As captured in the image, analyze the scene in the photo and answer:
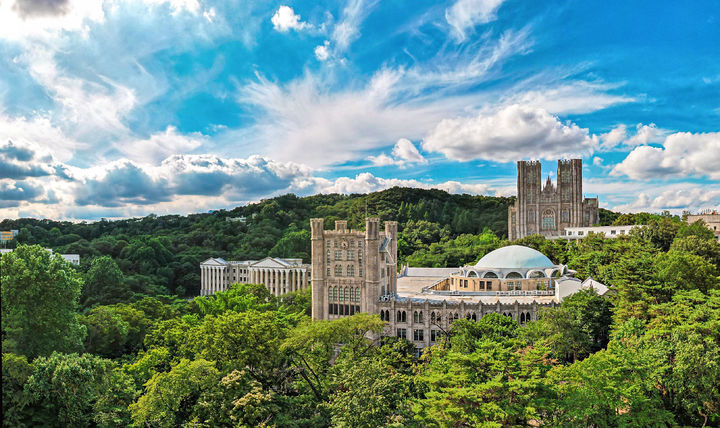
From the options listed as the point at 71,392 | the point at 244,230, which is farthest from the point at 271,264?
the point at 71,392

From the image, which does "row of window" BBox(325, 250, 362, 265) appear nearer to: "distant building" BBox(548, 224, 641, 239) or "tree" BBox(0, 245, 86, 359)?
"tree" BBox(0, 245, 86, 359)

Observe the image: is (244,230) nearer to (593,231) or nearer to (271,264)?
(271,264)

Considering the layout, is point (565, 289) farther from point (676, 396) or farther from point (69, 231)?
point (69, 231)

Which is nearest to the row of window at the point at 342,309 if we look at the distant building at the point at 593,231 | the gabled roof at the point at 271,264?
the gabled roof at the point at 271,264

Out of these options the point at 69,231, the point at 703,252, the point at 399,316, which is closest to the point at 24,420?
the point at 399,316

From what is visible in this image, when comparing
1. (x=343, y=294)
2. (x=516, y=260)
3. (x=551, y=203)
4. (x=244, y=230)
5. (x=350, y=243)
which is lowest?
(x=343, y=294)

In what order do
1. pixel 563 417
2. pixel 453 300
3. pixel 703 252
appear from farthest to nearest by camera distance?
pixel 453 300
pixel 703 252
pixel 563 417

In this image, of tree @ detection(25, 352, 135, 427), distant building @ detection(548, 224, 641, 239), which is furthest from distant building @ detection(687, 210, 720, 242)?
tree @ detection(25, 352, 135, 427)
